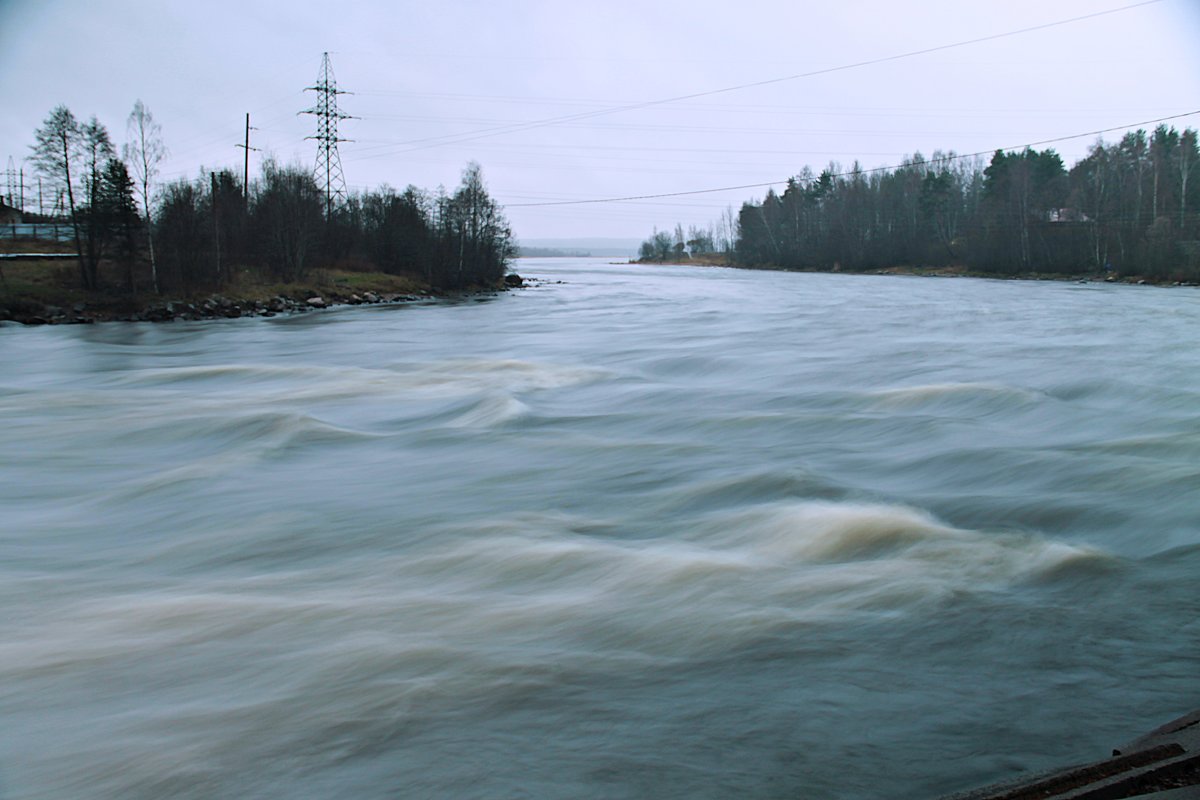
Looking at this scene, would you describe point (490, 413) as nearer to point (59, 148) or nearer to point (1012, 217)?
point (59, 148)

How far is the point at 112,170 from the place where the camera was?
1465 inches

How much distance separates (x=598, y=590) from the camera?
613cm

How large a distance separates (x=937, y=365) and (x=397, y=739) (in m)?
14.8

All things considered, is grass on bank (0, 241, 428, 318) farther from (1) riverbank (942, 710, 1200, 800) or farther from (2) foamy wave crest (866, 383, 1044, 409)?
(1) riverbank (942, 710, 1200, 800)

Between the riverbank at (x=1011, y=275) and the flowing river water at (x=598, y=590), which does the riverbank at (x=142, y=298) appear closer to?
the flowing river water at (x=598, y=590)

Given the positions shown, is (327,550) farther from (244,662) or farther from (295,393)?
(295,393)

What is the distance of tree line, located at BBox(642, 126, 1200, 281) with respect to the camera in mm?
55344

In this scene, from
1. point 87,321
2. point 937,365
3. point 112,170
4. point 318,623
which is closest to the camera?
point 318,623

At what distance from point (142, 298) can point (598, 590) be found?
32530 mm

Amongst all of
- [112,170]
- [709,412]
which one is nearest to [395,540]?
[709,412]

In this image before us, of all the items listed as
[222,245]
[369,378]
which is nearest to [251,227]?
[222,245]

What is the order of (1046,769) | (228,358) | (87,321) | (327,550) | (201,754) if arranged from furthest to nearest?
1. (87,321)
2. (228,358)
3. (327,550)
4. (201,754)
5. (1046,769)

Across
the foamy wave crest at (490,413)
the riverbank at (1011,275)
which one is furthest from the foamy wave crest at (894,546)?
the riverbank at (1011,275)

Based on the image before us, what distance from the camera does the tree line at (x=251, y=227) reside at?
36403mm
